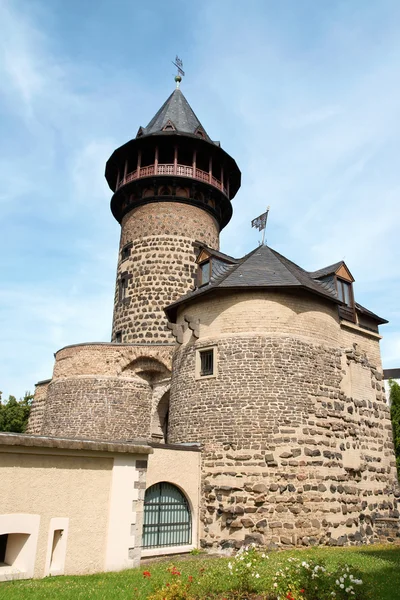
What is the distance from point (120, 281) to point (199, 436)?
11.9 m

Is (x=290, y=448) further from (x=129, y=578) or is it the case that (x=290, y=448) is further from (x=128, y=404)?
(x=128, y=404)

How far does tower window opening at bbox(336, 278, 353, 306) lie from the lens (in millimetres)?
15488

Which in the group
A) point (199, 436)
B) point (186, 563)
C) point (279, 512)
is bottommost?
point (186, 563)

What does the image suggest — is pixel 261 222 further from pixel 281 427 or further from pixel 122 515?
pixel 122 515

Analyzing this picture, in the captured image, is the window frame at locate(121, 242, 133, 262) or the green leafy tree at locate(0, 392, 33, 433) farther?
the green leafy tree at locate(0, 392, 33, 433)

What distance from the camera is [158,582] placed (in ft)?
21.5

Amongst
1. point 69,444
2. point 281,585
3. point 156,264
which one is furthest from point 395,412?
point 281,585

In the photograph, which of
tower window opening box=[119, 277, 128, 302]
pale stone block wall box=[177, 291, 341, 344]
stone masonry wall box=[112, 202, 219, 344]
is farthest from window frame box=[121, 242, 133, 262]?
pale stone block wall box=[177, 291, 341, 344]

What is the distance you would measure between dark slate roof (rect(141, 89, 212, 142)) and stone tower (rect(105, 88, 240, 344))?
0.10 meters

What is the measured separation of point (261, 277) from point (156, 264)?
30.5 ft

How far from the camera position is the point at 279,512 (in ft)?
37.7

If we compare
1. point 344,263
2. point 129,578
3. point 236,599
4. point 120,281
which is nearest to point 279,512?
point 129,578

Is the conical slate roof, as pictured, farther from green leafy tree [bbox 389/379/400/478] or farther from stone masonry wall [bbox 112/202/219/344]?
green leafy tree [bbox 389/379/400/478]

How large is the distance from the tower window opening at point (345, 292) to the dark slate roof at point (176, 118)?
1256 centimetres
